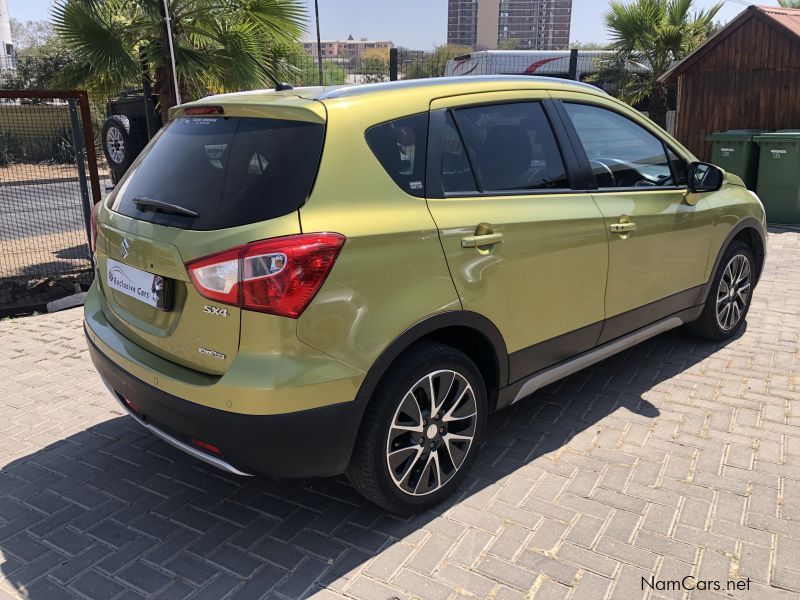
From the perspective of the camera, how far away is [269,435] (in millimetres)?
2373

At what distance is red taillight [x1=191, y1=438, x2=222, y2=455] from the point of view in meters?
2.49

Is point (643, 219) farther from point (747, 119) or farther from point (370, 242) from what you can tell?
point (747, 119)

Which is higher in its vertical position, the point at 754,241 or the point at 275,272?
the point at 275,272

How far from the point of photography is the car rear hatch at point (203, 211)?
2402 millimetres

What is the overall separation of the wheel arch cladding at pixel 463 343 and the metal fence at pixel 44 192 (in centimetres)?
486

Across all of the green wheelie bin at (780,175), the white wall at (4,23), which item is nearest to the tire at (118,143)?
the green wheelie bin at (780,175)

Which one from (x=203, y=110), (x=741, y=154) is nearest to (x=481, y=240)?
(x=203, y=110)

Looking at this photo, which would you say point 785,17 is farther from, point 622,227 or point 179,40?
point 622,227

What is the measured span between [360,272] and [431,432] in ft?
2.73

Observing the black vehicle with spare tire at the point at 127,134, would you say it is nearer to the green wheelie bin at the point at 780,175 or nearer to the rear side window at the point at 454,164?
the rear side window at the point at 454,164

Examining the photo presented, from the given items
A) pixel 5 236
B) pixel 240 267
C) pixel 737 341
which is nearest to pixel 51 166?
pixel 5 236

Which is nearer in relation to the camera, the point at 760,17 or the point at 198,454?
the point at 198,454

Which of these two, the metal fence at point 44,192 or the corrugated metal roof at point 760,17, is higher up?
the corrugated metal roof at point 760,17

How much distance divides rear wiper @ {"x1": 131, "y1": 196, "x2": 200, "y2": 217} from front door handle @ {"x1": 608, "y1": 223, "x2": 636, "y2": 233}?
2.14 meters
